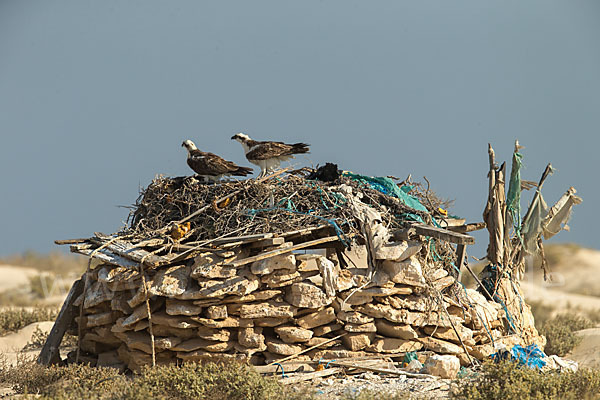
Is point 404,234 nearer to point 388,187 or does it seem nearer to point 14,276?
point 388,187

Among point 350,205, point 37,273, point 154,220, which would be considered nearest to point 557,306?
point 350,205

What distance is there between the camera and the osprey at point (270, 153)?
880 cm

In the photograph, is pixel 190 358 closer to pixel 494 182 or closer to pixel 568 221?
pixel 494 182

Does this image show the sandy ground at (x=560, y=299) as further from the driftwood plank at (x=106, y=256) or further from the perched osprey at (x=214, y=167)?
the driftwood plank at (x=106, y=256)

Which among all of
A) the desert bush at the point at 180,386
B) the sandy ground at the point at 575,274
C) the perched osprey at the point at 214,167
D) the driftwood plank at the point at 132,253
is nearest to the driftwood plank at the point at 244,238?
the driftwood plank at the point at 132,253

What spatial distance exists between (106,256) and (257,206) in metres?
1.99

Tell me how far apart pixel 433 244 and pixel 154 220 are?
3.80 meters

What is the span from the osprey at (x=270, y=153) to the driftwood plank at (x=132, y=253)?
1.95m

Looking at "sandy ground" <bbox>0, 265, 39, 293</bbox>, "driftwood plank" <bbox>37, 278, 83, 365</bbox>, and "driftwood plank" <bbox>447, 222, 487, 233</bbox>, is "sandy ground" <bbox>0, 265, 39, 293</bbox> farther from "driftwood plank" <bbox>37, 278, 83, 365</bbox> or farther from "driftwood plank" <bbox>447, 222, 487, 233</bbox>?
"driftwood plank" <bbox>447, 222, 487, 233</bbox>

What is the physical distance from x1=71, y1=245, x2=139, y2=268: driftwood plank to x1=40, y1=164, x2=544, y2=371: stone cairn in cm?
2

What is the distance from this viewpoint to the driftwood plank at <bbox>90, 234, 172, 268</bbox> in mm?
7609

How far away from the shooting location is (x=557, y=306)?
1838 cm

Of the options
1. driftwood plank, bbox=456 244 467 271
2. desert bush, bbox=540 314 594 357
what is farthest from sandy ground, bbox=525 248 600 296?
driftwood plank, bbox=456 244 467 271

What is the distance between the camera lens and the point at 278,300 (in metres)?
7.80
